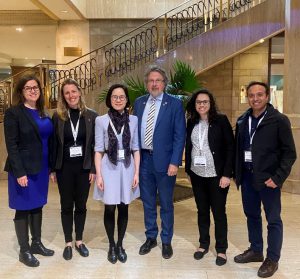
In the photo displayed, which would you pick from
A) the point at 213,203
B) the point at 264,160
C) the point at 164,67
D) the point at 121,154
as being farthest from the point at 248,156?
the point at 164,67

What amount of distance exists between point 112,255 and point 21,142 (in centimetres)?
128

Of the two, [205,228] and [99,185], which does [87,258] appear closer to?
[99,185]

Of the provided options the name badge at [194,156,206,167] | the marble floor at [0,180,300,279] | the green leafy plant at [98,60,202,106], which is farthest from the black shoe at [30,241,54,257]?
the green leafy plant at [98,60,202,106]

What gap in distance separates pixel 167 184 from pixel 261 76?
7.96 meters

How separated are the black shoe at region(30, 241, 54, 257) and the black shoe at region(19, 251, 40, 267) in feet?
0.48

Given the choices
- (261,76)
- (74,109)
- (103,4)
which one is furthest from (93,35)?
(74,109)

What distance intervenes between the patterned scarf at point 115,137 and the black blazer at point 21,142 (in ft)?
2.04

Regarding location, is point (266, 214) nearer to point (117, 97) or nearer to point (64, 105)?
point (117, 97)

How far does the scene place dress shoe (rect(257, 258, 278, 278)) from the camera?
10.2ft

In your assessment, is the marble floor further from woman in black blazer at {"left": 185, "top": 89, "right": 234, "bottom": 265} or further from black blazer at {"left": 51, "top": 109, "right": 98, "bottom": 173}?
black blazer at {"left": 51, "top": 109, "right": 98, "bottom": 173}

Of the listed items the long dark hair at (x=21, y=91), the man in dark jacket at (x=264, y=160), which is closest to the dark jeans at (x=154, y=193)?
the man in dark jacket at (x=264, y=160)

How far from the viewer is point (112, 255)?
3.40 meters

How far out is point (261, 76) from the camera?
10.5 meters

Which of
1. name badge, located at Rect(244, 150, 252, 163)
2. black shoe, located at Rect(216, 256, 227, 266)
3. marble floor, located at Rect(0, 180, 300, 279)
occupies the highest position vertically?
name badge, located at Rect(244, 150, 252, 163)
